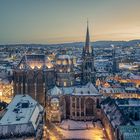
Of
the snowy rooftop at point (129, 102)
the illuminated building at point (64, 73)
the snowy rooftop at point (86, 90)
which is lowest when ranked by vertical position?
the snowy rooftop at point (129, 102)

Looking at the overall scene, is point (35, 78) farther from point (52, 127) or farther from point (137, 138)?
point (137, 138)

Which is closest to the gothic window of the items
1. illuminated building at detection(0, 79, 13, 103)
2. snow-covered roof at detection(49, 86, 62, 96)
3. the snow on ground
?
the snow on ground

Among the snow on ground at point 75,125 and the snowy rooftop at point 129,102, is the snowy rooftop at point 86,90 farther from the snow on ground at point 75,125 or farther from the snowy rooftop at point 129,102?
the snowy rooftop at point 129,102

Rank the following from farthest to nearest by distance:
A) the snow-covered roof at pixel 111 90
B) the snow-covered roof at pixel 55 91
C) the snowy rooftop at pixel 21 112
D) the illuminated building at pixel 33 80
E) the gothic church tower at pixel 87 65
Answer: the snow-covered roof at pixel 111 90 → the gothic church tower at pixel 87 65 → the illuminated building at pixel 33 80 → the snow-covered roof at pixel 55 91 → the snowy rooftop at pixel 21 112

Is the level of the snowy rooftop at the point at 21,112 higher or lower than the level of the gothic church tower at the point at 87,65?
lower

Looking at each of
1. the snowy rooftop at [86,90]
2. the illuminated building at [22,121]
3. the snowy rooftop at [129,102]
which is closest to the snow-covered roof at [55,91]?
the snowy rooftop at [86,90]

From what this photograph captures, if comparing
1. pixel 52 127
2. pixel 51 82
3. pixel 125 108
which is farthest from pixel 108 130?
pixel 51 82
